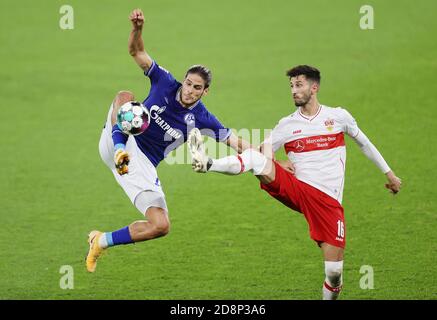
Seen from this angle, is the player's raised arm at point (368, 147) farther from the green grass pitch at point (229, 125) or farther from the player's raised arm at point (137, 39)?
the player's raised arm at point (137, 39)

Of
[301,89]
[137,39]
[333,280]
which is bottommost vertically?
[333,280]

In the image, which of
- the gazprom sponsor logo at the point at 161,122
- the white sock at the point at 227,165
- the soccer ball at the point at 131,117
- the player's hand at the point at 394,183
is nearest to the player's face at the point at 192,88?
the gazprom sponsor logo at the point at 161,122

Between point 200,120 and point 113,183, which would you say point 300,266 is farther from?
point 113,183

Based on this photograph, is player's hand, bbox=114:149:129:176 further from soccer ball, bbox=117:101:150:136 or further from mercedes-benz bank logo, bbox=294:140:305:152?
mercedes-benz bank logo, bbox=294:140:305:152

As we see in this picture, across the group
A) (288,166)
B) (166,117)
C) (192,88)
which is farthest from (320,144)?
(166,117)

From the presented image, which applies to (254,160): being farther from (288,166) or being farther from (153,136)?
(153,136)

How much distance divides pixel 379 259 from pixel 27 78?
33.2ft

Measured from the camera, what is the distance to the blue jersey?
8844 mm

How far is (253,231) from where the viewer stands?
11.3 meters

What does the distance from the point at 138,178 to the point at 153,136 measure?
456 mm

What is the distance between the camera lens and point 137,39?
340 inches

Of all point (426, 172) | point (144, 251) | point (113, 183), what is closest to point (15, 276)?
point (144, 251)

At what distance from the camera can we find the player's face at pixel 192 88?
28.4 ft

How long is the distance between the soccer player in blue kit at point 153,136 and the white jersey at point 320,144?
592mm
